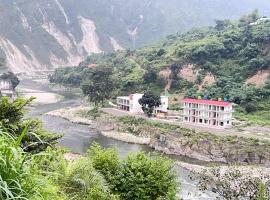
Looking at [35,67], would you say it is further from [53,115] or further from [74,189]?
[74,189]

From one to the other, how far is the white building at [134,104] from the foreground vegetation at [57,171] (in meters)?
34.7

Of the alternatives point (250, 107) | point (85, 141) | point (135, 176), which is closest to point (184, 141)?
point (85, 141)

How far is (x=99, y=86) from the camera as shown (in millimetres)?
62281

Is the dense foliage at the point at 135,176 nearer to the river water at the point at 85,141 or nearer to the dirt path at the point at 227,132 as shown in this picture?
the river water at the point at 85,141

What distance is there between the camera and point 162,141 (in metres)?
46.7

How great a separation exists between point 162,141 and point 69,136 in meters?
11.1

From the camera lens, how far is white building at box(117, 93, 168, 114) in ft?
190

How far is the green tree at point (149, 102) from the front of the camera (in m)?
55.7

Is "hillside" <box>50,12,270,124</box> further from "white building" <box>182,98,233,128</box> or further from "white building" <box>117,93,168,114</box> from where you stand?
"white building" <box>182,98,233,128</box>

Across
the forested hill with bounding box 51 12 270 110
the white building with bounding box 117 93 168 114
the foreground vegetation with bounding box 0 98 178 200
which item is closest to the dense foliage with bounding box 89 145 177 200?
the foreground vegetation with bounding box 0 98 178 200

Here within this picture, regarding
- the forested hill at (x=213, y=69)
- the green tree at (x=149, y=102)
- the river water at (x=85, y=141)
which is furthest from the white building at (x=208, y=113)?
the river water at (x=85, y=141)

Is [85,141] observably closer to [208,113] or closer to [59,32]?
[208,113]

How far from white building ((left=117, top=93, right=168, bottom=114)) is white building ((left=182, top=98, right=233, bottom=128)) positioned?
568 cm

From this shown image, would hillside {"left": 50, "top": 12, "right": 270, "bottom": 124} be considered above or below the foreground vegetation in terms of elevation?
above
